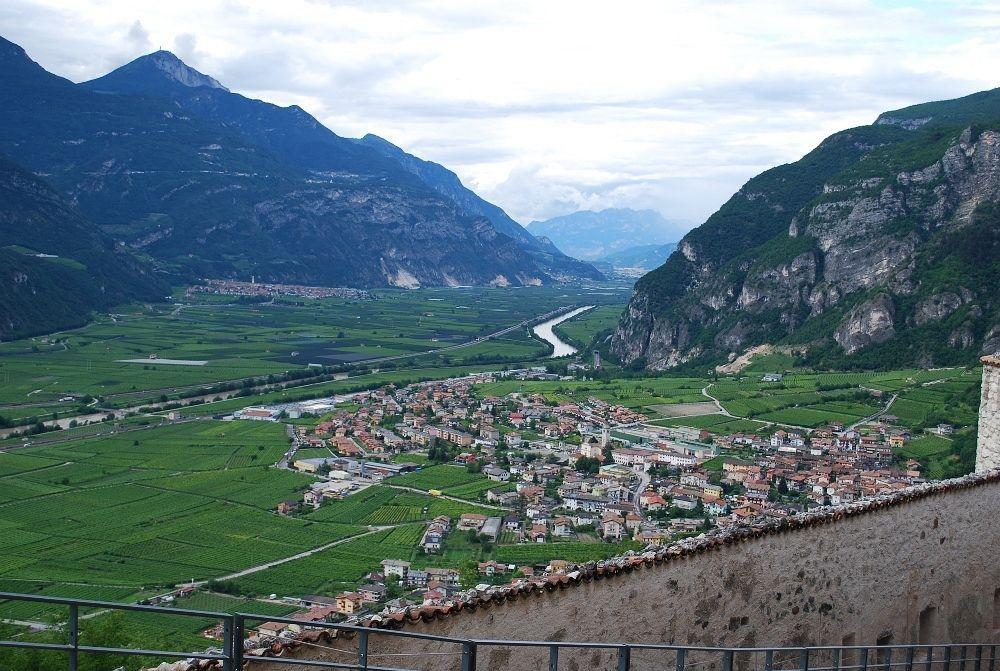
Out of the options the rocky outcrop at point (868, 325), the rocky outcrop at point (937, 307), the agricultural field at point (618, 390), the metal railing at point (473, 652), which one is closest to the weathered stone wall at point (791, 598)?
the metal railing at point (473, 652)

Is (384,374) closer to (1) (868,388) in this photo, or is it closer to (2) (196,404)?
(2) (196,404)

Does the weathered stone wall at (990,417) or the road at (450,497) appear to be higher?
the weathered stone wall at (990,417)

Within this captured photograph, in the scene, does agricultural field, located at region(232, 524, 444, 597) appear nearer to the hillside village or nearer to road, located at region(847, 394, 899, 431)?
the hillside village

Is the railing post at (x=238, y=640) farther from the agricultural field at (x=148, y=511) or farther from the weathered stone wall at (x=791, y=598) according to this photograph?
the agricultural field at (x=148, y=511)

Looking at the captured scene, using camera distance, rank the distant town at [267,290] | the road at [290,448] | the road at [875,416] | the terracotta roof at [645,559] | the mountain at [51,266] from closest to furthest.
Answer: the terracotta roof at [645,559] → the road at [290,448] → the road at [875,416] → the mountain at [51,266] → the distant town at [267,290]

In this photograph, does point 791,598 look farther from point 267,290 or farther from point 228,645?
point 267,290

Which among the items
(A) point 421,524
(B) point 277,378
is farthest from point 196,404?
(A) point 421,524
